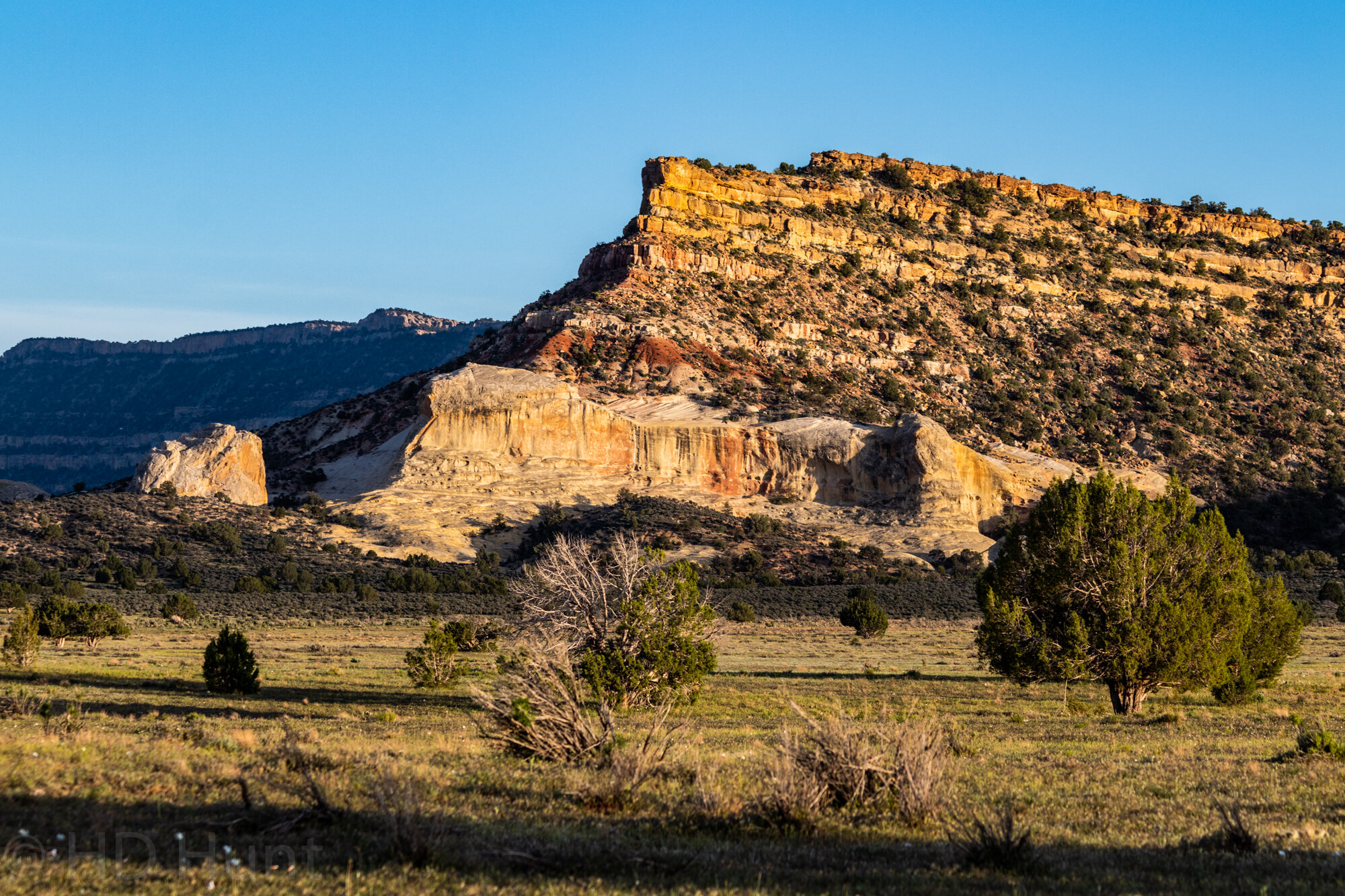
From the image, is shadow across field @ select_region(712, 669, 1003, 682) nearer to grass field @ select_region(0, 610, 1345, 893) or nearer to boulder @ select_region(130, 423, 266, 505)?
grass field @ select_region(0, 610, 1345, 893)

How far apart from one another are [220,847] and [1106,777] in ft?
33.1

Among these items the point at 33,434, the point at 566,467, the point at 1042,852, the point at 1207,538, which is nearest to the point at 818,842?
the point at 1042,852

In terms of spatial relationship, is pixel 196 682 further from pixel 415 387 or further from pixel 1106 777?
pixel 415 387

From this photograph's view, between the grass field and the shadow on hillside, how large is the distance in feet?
0.09

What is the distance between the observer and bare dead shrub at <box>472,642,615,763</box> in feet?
40.7

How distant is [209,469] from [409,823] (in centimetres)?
6375

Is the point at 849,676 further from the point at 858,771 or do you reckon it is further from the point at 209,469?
the point at 209,469

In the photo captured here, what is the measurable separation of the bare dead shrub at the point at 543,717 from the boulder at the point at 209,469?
58.3 m

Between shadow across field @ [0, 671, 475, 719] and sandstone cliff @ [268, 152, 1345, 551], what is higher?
sandstone cliff @ [268, 152, 1345, 551]

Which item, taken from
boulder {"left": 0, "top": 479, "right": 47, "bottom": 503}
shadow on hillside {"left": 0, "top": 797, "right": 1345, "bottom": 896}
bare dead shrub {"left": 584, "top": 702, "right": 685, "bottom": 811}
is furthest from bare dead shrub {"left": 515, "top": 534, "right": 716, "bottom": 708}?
boulder {"left": 0, "top": 479, "right": 47, "bottom": 503}

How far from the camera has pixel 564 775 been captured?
11.8 m

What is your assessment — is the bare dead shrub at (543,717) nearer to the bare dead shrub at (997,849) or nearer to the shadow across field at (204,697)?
the bare dead shrub at (997,849)

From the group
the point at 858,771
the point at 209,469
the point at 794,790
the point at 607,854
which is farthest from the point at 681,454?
the point at 607,854

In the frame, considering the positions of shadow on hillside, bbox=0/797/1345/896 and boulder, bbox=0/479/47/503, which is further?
boulder, bbox=0/479/47/503
